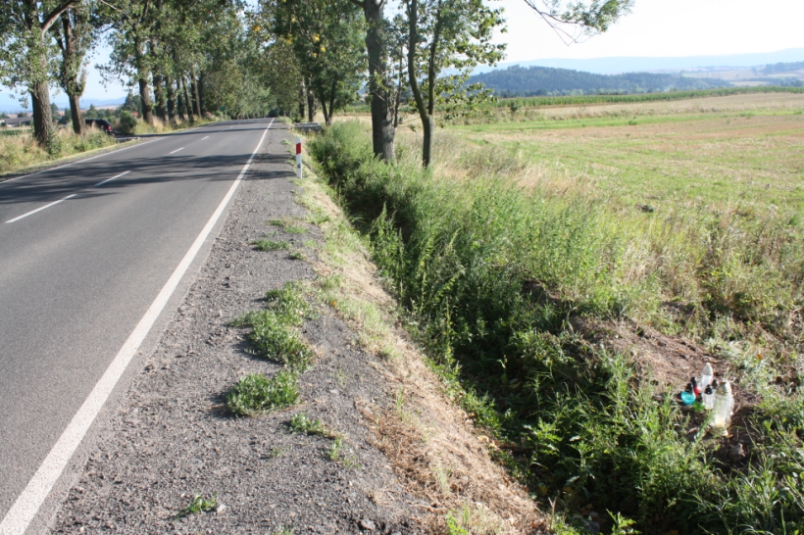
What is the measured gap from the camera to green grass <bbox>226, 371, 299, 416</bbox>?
368cm

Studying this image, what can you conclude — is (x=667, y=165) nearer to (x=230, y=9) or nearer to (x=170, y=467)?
(x=230, y=9)

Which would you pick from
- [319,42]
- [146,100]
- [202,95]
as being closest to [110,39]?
[146,100]

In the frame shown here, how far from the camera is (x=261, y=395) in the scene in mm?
3807

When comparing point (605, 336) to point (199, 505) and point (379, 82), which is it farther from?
point (379, 82)

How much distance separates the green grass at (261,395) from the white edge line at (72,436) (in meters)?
0.87

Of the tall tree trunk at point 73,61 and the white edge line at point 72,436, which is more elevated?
the tall tree trunk at point 73,61

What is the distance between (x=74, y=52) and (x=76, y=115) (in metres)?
3.20

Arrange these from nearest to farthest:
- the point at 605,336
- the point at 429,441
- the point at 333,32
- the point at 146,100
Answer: the point at 429,441 → the point at 605,336 → the point at 333,32 → the point at 146,100

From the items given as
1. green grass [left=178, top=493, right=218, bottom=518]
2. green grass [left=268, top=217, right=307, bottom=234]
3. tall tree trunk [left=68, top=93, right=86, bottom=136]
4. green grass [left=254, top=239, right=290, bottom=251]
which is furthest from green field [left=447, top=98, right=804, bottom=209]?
tall tree trunk [left=68, top=93, right=86, bottom=136]

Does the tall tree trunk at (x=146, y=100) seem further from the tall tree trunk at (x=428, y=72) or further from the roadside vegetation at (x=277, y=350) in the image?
the roadside vegetation at (x=277, y=350)

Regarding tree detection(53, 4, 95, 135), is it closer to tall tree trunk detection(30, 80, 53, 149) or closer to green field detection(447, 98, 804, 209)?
tall tree trunk detection(30, 80, 53, 149)

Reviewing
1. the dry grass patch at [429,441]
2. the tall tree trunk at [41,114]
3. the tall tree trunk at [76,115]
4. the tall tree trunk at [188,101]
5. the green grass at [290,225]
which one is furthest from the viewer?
the tall tree trunk at [188,101]

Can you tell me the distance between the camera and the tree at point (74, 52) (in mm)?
27078

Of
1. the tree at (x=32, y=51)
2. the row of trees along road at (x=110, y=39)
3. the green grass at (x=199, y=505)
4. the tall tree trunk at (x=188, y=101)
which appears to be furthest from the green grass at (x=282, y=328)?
the tall tree trunk at (x=188, y=101)
